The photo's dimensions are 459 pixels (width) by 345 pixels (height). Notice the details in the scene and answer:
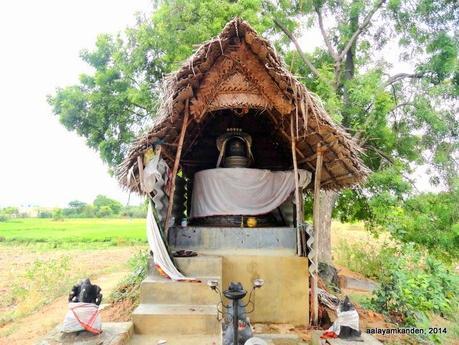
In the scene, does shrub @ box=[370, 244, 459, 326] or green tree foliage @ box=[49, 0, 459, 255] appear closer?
shrub @ box=[370, 244, 459, 326]

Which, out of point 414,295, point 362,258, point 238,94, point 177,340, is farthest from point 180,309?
point 362,258

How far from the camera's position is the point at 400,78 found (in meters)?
13.0

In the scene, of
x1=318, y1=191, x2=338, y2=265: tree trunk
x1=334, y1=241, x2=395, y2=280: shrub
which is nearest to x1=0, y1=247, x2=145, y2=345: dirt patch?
x1=318, y1=191, x2=338, y2=265: tree trunk

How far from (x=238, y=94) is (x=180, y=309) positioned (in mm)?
3508

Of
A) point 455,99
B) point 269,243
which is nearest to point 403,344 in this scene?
point 269,243

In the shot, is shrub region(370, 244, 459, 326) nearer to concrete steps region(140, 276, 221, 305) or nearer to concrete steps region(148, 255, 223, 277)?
concrete steps region(148, 255, 223, 277)

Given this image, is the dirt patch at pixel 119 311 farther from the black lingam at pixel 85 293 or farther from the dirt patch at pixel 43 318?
the black lingam at pixel 85 293

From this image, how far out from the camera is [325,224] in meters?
11.9

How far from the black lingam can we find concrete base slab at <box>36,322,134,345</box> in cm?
35

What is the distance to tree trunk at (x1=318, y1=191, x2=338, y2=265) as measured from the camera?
460 inches

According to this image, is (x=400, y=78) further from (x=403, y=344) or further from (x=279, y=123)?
(x=403, y=344)

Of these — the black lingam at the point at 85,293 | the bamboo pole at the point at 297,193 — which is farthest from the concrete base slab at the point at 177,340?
the bamboo pole at the point at 297,193

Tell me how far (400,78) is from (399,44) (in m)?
1.22

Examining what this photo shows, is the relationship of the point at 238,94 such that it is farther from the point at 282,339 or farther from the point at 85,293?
the point at 282,339
